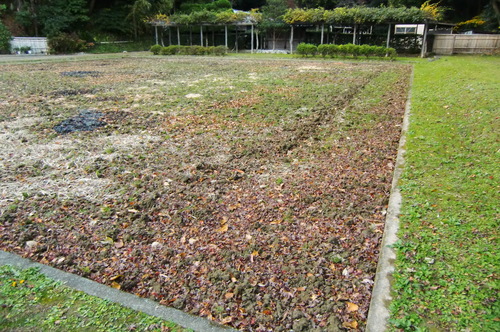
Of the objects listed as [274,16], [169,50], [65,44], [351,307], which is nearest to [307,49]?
[274,16]

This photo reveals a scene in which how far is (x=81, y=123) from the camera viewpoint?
22.6 ft

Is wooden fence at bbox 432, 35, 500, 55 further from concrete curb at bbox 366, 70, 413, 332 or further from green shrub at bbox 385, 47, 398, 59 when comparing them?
concrete curb at bbox 366, 70, 413, 332

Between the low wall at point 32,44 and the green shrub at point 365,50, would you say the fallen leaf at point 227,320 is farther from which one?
the low wall at point 32,44

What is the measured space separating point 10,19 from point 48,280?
3723 centimetres

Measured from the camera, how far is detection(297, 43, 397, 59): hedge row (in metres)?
22.0

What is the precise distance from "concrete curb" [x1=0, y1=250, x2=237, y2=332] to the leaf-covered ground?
97 millimetres

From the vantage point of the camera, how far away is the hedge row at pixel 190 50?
88.6 ft

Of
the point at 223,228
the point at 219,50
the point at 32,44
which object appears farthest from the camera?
the point at 32,44

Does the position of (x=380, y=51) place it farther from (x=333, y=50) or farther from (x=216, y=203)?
(x=216, y=203)

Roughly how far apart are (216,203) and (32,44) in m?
31.3

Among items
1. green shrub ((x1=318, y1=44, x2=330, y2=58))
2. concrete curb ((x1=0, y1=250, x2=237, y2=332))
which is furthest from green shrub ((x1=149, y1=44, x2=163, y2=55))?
concrete curb ((x1=0, y1=250, x2=237, y2=332))

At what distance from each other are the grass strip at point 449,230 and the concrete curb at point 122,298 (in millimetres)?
1133

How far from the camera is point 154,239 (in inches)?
123

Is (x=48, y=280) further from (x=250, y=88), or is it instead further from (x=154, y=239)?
(x=250, y=88)
